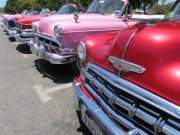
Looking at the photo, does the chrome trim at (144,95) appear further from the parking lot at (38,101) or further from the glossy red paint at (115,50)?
the parking lot at (38,101)

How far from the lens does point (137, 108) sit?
1.27 meters

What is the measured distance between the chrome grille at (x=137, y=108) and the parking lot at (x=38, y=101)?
0.83m

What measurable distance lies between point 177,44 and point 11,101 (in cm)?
258

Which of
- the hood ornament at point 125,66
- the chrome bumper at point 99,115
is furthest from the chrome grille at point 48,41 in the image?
the hood ornament at point 125,66

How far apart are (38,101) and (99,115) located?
1.59 meters

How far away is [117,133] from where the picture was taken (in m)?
1.35

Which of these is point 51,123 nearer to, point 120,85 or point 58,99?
point 58,99

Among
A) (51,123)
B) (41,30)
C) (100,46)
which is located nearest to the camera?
(100,46)

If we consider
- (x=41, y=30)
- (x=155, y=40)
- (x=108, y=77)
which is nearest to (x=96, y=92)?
(x=108, y=77)

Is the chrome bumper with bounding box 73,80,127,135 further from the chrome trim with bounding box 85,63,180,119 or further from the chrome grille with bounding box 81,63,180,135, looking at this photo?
the chrome trim with bounding box 85,63,180,119

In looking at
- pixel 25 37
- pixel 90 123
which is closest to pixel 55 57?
pixel 90 123

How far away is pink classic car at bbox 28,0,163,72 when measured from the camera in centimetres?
331

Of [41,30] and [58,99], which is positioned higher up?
[41,30]

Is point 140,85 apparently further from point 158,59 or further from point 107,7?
point 107,7
